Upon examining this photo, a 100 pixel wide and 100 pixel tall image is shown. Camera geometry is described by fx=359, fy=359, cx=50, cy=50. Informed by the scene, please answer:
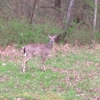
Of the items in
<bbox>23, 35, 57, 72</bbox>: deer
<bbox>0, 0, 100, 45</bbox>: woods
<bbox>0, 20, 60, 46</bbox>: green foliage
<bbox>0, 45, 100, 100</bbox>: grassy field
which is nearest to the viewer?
<bbox>0, 45, 100, 100</bbox>: grassy field

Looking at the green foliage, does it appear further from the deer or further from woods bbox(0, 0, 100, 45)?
the deer

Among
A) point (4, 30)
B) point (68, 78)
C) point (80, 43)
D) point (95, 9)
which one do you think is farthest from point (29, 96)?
point (95, 9)

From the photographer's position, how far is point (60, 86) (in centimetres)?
1077

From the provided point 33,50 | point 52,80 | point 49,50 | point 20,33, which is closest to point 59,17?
point 20,33

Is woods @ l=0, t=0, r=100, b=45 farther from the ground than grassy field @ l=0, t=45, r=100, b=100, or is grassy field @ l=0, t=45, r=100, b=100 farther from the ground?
woods @ l=0, t=0, r=100, b=45

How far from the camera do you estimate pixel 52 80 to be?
449 inches

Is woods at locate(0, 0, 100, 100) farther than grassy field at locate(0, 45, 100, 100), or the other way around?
woods at locate(0, 0, 100, 100)

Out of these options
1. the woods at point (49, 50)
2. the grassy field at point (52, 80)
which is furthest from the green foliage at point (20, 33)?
the grassy field at point (52, 80)

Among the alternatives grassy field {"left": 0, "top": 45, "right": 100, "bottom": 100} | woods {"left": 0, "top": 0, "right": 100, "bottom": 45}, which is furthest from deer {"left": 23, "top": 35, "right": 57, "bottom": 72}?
woods {"left": 0, "top": 0, "right": 100, "bottom": 45}

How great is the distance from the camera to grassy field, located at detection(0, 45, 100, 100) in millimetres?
9656

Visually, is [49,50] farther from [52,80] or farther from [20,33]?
[20,33]

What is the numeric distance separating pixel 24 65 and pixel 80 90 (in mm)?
2990

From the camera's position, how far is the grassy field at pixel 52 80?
9.66m

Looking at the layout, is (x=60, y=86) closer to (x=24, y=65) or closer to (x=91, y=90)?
(x=91, y=90)
